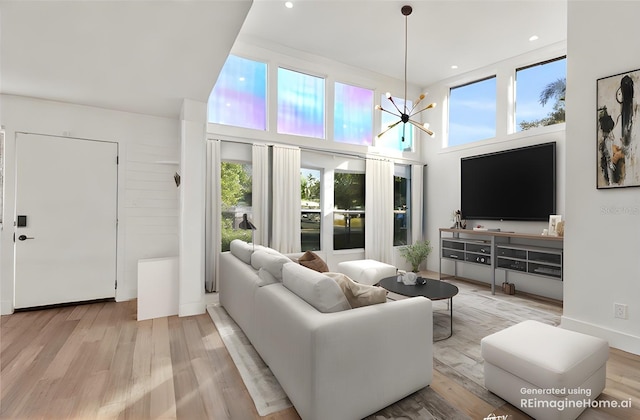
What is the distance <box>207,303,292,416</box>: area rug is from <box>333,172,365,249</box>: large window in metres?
2.76

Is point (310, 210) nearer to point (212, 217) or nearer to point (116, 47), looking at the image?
point (212, 217)

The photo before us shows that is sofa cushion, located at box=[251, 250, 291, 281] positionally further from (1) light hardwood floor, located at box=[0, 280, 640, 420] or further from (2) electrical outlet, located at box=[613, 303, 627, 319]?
(2) electrical outlet, located at box=[613, 303, 627, 319]

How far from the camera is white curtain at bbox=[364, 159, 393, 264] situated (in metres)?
5.71

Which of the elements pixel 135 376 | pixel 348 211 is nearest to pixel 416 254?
pixel 348 211

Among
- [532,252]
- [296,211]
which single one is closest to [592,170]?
[532,252]

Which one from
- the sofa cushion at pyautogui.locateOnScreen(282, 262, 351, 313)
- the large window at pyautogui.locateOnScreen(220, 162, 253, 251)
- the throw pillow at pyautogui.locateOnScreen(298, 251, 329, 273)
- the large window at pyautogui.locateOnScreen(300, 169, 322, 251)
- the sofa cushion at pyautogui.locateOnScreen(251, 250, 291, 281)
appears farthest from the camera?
the large window at pyautogui.locateOnScreen(300, 169, 322, 251)

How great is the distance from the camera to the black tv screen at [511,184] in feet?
14.6

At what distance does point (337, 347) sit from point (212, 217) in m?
3.06

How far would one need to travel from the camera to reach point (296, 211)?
4.82 m

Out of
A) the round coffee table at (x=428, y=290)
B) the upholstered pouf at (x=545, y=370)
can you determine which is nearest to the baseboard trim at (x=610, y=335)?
the upholstered pouf at (x=545, y=370)

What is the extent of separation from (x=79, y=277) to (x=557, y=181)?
21.8ft

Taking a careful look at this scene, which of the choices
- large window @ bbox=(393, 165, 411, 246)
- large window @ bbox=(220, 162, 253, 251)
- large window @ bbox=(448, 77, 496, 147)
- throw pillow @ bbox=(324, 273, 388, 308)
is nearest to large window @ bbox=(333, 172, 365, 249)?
large window @ bbox=(393, 165, 411, 246)

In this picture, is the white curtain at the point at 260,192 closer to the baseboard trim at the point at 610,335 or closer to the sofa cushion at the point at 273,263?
the sofa cushion at the point at 273,263

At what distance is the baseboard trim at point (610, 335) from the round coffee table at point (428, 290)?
114 centimetres
